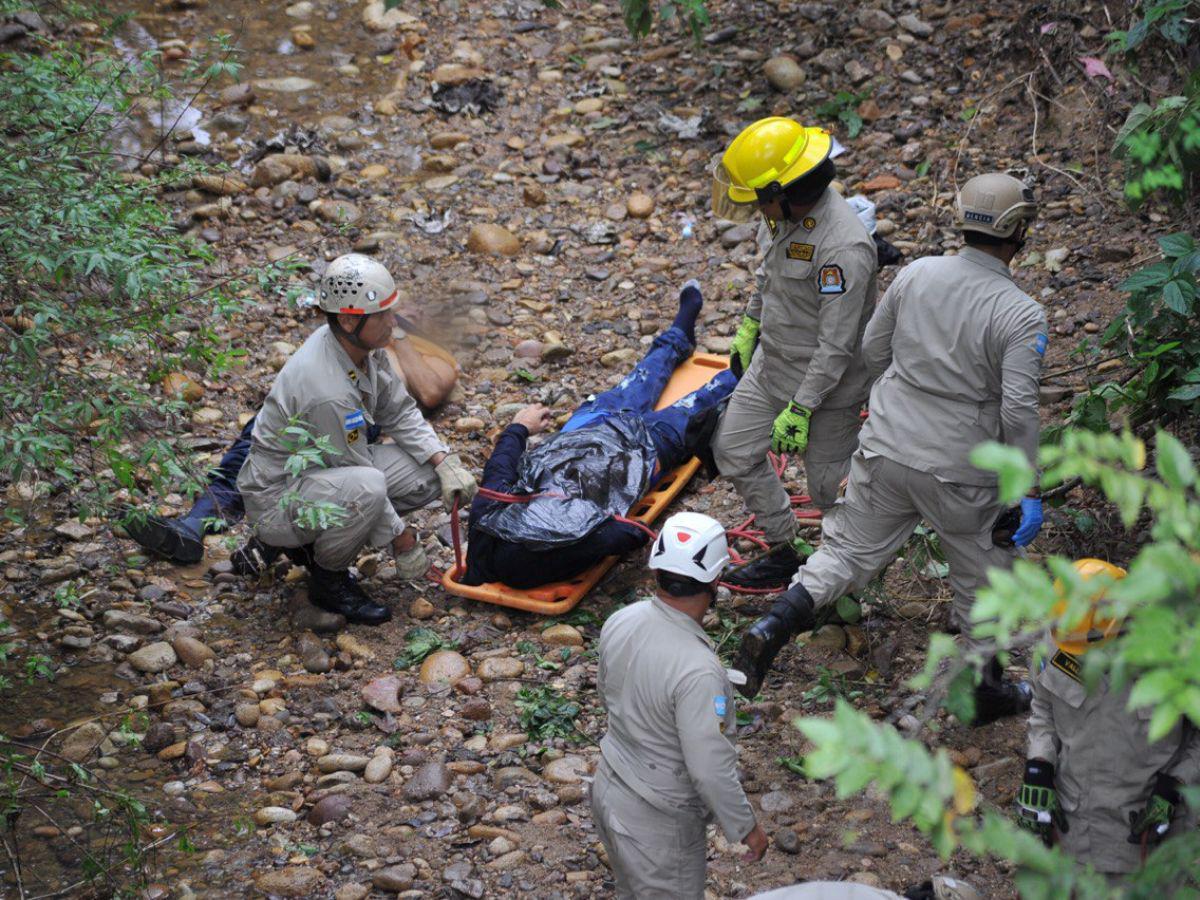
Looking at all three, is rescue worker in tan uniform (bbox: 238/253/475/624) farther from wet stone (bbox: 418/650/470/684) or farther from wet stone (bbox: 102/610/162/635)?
wet stone (bbox: 102/610/162/635)

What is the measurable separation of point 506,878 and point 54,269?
2.40m

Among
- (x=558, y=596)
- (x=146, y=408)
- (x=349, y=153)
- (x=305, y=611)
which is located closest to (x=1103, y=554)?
(x=558, y=596)

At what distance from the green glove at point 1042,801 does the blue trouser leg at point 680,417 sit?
2.46 metres

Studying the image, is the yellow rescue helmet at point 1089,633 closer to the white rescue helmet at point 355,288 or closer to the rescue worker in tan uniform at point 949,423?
the rescue worker in tan uniform at point 949,423

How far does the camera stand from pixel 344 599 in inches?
192

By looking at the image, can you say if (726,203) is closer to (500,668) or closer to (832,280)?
(832,280)

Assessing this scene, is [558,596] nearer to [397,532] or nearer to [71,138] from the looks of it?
[397,532]

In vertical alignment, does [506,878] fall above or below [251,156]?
below

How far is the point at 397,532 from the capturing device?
486 centimetres

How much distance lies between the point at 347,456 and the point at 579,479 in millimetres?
1005

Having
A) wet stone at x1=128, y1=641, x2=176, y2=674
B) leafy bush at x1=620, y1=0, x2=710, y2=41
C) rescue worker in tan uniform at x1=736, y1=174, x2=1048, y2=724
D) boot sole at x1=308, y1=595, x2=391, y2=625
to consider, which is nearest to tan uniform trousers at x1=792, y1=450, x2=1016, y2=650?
rescue worker in tan uniform at x1=736, y1=174, x2=1048, y2=724

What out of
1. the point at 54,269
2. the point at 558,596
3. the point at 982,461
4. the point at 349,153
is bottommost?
the point at 558,596

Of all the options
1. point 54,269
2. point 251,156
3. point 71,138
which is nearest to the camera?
point 54,269

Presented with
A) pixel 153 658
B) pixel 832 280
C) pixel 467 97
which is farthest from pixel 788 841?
pixel 467 97
